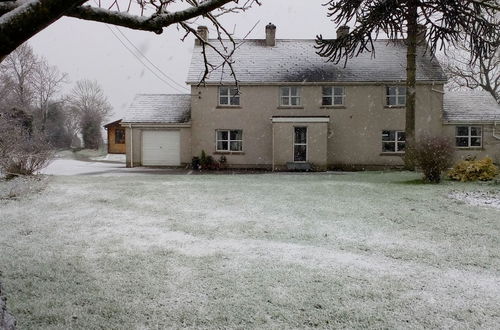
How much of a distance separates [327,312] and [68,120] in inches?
2764

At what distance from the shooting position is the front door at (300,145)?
83.8 ft

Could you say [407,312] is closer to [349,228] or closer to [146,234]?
[349,228]

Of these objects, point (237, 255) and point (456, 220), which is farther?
point (456, 220)

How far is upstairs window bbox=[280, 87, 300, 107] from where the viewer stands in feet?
86.7

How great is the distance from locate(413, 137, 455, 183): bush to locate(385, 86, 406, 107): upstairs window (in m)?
9.67

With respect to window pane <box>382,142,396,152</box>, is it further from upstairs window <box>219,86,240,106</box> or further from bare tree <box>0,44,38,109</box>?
bare tree <box>0,44,38,109</box>

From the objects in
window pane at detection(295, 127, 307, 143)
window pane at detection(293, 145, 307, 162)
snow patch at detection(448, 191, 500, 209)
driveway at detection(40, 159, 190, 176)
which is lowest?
snow patch at detection(448, 191, 500, 209)

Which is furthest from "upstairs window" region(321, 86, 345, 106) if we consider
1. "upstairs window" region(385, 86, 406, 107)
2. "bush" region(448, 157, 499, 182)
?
"bush" region(448, 157, 499, 182)

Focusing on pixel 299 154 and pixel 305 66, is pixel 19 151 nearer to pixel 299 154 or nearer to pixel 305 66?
pixel 299 154

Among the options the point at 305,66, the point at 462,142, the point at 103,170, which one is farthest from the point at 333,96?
the point at 103,170

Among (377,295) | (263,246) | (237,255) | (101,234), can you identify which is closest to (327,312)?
(377,295)

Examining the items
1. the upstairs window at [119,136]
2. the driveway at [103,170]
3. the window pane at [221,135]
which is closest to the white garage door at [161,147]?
the driveway at [103,170]

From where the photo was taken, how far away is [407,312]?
4422 millimetres

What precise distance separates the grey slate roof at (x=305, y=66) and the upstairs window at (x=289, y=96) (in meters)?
0.64
